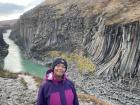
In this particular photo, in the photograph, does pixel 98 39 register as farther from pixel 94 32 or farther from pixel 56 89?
pixel 56 89

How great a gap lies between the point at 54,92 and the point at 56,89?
0.10 meters

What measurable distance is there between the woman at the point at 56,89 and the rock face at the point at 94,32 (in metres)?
55.2

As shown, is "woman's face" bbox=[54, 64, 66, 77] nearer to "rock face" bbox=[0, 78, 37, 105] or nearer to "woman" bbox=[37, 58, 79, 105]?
"woman" bbox=[37, 58, 79, 105]

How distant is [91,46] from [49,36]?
3431 cm

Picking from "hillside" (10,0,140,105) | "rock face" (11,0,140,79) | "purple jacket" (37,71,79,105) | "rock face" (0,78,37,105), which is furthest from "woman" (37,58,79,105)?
"rock face" (11,0,140,79)

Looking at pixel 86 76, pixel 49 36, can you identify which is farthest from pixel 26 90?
pixel 49 36

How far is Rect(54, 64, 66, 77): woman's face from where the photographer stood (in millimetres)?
12031

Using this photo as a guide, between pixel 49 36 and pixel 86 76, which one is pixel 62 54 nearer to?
pixel 49 36

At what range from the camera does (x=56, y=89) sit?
12.0 m

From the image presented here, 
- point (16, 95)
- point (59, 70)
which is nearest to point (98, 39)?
point (16, 95)

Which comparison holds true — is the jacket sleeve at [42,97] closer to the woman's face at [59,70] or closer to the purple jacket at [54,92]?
the purple jacket at [54,92]

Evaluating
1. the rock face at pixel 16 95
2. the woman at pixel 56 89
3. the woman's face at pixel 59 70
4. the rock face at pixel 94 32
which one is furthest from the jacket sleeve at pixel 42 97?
the rock face at pixel 94 32

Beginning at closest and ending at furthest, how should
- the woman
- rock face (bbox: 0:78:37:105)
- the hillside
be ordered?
the woman
rock face (bbox: 0:78:37:105)
the hillside

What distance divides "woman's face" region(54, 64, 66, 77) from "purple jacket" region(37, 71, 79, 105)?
16cm
